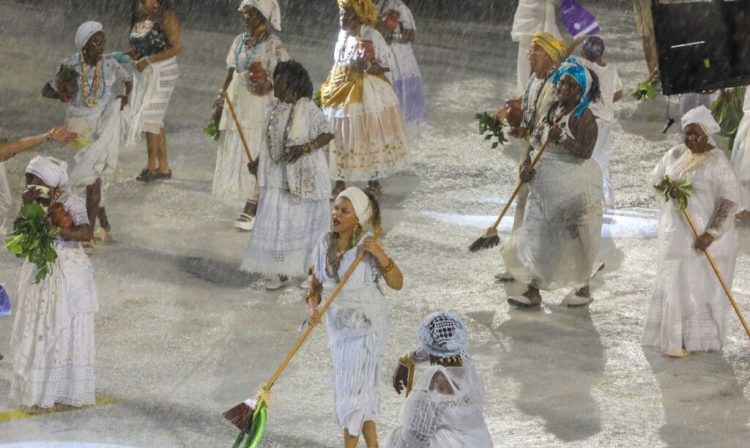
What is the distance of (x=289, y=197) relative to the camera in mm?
12688

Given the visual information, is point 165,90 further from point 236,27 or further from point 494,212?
point 236,27

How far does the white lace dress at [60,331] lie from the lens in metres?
10.4

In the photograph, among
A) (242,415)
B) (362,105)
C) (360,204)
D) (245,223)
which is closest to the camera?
(242,415)

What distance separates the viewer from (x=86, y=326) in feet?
34.5

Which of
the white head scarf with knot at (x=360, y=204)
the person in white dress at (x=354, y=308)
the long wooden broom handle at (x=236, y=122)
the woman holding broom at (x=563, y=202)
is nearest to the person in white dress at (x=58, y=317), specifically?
the person in white dress at (x=354, y=308)

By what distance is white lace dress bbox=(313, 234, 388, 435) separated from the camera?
31.7 ft

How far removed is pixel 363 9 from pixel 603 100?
7.11 feet

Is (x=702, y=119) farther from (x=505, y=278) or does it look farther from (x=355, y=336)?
(x=355, y=336)

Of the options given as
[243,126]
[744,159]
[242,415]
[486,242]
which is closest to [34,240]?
[242,415]

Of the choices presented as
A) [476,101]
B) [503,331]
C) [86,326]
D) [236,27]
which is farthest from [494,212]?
[236,27]

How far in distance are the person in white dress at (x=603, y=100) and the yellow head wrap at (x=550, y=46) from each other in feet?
5.31

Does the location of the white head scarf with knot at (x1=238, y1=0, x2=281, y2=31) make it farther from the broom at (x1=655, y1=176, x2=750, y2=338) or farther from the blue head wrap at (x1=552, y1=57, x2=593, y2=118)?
the broom at (x1=655, y1=176, x2=750, y2=338)

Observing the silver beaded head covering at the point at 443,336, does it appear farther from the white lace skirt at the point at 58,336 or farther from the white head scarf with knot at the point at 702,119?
the white head scarf with knot at the point at 702,119

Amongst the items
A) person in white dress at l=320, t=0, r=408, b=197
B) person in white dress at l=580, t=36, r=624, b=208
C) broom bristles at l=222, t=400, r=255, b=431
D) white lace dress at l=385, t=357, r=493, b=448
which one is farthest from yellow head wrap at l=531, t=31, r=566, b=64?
white lace dress at l=385, t=357, r=493, b=448
